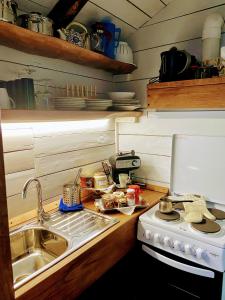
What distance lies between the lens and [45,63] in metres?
1.39

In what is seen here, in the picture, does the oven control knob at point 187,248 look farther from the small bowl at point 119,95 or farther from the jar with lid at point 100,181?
the small bowl at point 119,95

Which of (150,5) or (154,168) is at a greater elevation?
(150,5)

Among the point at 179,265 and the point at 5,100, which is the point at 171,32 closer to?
the point at 5,100

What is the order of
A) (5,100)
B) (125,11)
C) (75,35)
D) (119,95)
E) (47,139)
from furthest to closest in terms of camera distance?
(119,95)
(125,11)
(47,139)
(75,35)
(5,100)

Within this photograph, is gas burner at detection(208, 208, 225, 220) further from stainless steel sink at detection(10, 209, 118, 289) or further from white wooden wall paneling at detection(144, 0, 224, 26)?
white wooden wall paneling at detection(144, 0, 224, 26)

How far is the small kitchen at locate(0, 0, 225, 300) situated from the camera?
113cm

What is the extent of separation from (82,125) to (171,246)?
992 mm

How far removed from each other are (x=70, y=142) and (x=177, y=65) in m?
0.86

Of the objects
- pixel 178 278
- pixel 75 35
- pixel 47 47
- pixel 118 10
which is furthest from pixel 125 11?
pixel 178 278

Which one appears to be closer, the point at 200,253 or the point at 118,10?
the point at 200,253

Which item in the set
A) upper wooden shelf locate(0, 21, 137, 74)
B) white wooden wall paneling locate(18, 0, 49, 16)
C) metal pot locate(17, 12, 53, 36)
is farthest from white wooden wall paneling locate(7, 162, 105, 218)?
white wooden wall paneling locate(18, 0, 49, 16)

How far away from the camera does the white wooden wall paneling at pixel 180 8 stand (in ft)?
4.83

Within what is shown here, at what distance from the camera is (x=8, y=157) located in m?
1.24

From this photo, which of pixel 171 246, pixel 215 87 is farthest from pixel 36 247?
pixel 215 87
